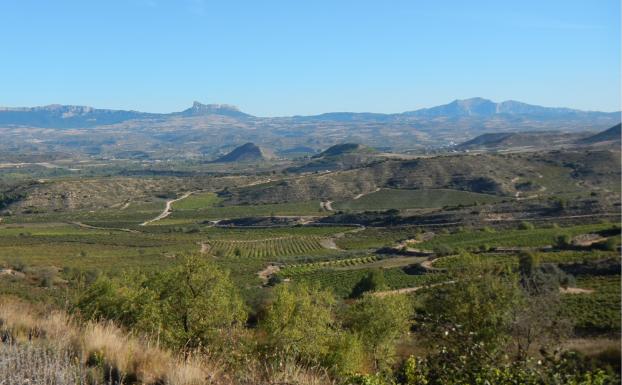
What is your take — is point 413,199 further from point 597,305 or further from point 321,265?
point 597,305

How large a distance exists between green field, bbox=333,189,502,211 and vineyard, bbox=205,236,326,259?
34.6m

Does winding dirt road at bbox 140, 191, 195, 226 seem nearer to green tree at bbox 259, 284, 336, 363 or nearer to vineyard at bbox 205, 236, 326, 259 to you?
vineyard at bbox 205, 236, 326, 259

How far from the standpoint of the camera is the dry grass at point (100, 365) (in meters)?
6.55

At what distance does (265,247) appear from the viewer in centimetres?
9412

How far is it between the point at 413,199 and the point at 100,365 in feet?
422

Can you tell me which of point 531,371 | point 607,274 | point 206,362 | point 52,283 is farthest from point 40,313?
point 607,274

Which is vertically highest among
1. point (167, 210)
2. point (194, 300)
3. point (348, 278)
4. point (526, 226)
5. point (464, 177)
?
point (194, 300)

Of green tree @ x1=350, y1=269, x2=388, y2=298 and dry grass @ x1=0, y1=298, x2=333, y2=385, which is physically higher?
dry grass @ x1=0, y1=298, x2=333, y2=385

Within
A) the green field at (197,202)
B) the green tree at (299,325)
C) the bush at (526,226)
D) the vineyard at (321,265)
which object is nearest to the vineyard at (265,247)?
the vineyard at (321,265)

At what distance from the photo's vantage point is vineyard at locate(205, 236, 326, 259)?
286 ft

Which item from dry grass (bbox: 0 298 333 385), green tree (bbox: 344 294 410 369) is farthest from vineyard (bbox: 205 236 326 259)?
dry grass (bbox: 0 298 333 385)

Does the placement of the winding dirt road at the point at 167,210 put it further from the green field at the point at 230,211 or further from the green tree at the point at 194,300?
the green tree at the point at 194,300

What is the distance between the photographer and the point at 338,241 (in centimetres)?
9644

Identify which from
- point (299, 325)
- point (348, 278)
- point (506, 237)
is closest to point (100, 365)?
point (299, 325)
